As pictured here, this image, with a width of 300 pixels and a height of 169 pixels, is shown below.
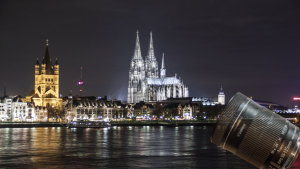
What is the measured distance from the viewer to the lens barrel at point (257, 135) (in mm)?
12953

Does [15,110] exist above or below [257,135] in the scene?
above

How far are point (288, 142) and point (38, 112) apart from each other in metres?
182

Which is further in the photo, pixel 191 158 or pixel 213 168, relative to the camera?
pixel 191 158

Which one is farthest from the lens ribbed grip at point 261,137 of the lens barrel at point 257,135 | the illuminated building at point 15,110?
the illuminated building at point 15,110

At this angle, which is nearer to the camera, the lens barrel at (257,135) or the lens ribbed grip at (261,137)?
the lens barrel at (257,135)

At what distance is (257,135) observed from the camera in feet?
43.5

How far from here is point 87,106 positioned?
196250mm

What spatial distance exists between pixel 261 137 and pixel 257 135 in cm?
16

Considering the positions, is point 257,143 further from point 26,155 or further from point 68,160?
point 26,155

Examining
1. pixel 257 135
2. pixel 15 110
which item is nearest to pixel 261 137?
pixel 257 135

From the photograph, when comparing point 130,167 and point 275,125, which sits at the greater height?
point 275,125

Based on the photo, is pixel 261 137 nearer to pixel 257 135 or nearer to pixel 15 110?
pixel 257 135

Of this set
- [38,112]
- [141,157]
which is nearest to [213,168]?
[141,157]

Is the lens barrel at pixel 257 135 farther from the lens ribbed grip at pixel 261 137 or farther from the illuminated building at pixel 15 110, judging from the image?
the illuminated building at pixel 15 110
